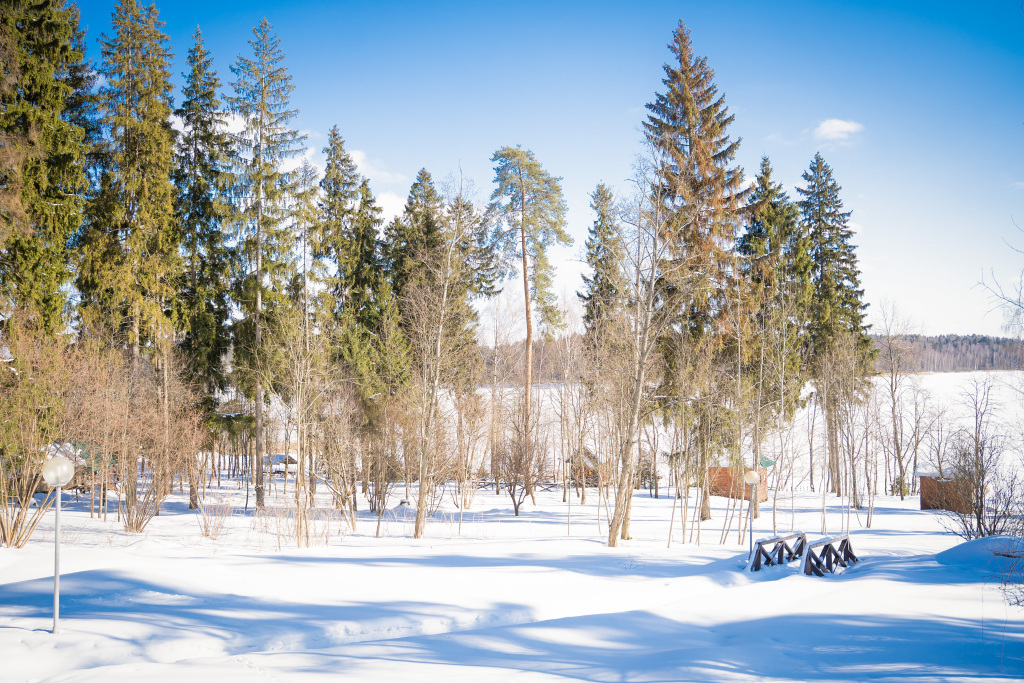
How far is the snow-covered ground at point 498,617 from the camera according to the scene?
6367 millimetres

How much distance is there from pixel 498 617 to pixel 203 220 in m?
21.1

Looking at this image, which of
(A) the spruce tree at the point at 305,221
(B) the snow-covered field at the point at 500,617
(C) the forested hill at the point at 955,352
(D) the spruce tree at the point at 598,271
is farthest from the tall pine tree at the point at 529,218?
(C) the forested hill at the point at 955,352

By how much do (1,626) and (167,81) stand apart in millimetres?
20892

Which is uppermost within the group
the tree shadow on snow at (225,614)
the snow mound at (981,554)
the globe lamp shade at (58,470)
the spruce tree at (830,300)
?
the spruce tree at (830,300)

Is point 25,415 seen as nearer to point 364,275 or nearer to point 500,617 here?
point 500,617

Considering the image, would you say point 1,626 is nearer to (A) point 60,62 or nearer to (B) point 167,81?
(A) point 60,62

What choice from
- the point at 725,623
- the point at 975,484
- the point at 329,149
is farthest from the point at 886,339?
the point at 329,149

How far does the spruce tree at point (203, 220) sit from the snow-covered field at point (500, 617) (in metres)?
11.4

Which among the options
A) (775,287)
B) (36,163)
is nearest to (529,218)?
(775,287)

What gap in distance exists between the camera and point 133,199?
2002 centimetres

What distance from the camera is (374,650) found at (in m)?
6.85

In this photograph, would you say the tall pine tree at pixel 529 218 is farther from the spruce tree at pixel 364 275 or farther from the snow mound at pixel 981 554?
the snow mound at pixel 981 554

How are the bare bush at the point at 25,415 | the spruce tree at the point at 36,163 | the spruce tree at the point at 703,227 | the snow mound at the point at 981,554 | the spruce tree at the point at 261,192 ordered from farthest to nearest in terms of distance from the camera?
the spruce tree at the point at 261,192 → the spruce tree at the point at 703,227 → the spruce tree at the point at 36,163 → the bare bush at the point at 25,415 → the snow mound at the point at 981,554

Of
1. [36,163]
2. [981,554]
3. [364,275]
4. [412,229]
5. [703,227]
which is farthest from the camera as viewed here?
[412,229]
